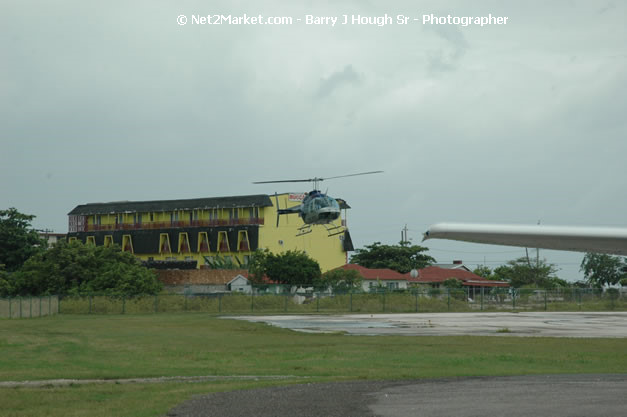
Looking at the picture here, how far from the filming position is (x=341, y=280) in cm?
11300

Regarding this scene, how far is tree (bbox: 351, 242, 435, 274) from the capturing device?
137 meters

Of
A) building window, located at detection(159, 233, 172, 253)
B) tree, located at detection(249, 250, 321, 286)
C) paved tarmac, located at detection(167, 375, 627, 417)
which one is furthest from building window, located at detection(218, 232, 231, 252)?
paved tarmac, located at detection(167, 375, 627, 417)

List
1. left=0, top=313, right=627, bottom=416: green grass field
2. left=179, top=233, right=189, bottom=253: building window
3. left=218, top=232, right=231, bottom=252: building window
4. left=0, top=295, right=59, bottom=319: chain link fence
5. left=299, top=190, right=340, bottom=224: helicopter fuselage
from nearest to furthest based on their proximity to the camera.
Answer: left=0, top=313, right=627, bottom=416: green grass field < left=0, top=295, right=59, bottom=319: chain link fence < left=299, top=190, right=340, bottom=224: helicopter fuselage < left=218, top=232, right=231, bottom=252: building window < left=179, top=233, right=189, bottom=253: building window

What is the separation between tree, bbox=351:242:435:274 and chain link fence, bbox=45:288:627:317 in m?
54.5

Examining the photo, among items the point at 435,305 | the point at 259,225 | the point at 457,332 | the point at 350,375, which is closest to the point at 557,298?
the point at 435,305

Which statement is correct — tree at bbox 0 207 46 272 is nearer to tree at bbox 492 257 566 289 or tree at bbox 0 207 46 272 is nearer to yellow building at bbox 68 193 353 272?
yellow building at bbox 68 193 353 272

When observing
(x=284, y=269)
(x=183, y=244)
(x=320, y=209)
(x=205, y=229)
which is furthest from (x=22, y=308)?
(x=183, y=244)

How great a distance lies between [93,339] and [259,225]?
302 feet

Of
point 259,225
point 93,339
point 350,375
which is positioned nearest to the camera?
point 350,375

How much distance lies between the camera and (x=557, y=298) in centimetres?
8200

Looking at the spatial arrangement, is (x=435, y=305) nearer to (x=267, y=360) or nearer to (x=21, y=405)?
(x=267, y=360)

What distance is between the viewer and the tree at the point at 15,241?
331ft

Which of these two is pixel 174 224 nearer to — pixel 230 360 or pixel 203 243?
pixel 203 243

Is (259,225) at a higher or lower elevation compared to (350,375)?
higher
